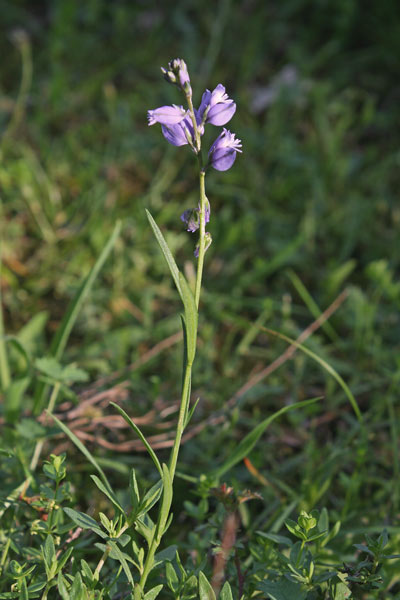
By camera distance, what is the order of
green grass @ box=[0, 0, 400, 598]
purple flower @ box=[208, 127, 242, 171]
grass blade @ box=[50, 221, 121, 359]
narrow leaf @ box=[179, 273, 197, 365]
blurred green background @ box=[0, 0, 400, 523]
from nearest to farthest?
narrow leaf @ box=[179, 273, 197, 365] < purple flower @ box=[208, 127, 242, 171] < grass blade @ box=[50, 221, 121, 359] < green grass @ box=[0, 0, 400, 598] < blurred green background @ box=[0, 0, 400, 523]

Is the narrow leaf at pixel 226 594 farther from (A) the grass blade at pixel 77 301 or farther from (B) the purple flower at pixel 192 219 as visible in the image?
(A) the grass blade at pixel 77 301

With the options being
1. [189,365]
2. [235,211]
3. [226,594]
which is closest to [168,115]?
[189,365]

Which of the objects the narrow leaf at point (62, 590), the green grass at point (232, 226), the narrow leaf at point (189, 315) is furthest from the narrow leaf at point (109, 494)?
the green grass at point (232, 226)

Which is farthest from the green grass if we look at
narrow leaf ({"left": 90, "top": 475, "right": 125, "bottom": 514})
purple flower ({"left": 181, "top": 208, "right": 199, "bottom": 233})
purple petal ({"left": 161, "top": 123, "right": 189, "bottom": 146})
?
purple petal ({"left": 161, "top": 123, "right": 189, "bottom": 146})

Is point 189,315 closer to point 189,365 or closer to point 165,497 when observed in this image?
point 189,365

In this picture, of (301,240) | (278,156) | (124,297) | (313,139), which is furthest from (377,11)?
(124,297)

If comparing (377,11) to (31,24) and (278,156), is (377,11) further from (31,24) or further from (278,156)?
(31,24)

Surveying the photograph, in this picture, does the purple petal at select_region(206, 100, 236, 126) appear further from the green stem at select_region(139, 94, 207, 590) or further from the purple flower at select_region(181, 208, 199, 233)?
the purple flower at select_region(181, 208, 199, 233)
